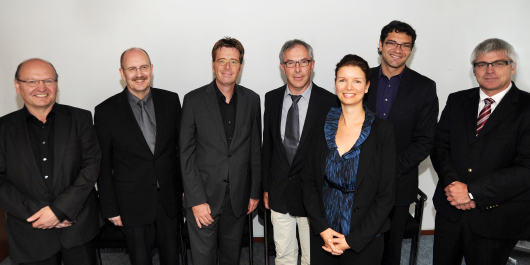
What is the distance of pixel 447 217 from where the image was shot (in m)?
2.55

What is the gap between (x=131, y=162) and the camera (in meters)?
2.64

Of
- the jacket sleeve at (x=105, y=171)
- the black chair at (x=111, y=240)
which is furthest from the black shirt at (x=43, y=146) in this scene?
Answer: the black chair at (x=111, y=240)

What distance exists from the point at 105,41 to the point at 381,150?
2.77m

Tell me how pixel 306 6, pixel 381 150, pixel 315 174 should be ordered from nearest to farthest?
1. pixel 381 150
2. pixel 315 174
3. pixel 306 6

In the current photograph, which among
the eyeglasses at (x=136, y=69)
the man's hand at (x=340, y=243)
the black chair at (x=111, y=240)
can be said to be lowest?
the black chair at (x=111, y=240)

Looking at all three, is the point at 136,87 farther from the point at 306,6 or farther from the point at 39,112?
the point at 306,6

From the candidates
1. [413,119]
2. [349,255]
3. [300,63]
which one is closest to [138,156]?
[300,63]

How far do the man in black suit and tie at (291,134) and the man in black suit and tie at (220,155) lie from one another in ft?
0.42

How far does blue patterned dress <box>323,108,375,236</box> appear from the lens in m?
2.06

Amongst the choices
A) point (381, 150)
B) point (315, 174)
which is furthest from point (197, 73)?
point (381, 150)

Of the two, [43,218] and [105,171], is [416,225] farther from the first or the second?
[43,218]

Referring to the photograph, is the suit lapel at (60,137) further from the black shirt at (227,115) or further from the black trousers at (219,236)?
the black shirt at (227,115)

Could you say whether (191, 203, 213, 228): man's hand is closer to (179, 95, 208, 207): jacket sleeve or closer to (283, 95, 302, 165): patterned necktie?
(179, 95, 208, 207): jacket sleeve

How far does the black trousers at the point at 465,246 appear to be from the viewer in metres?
2.41
